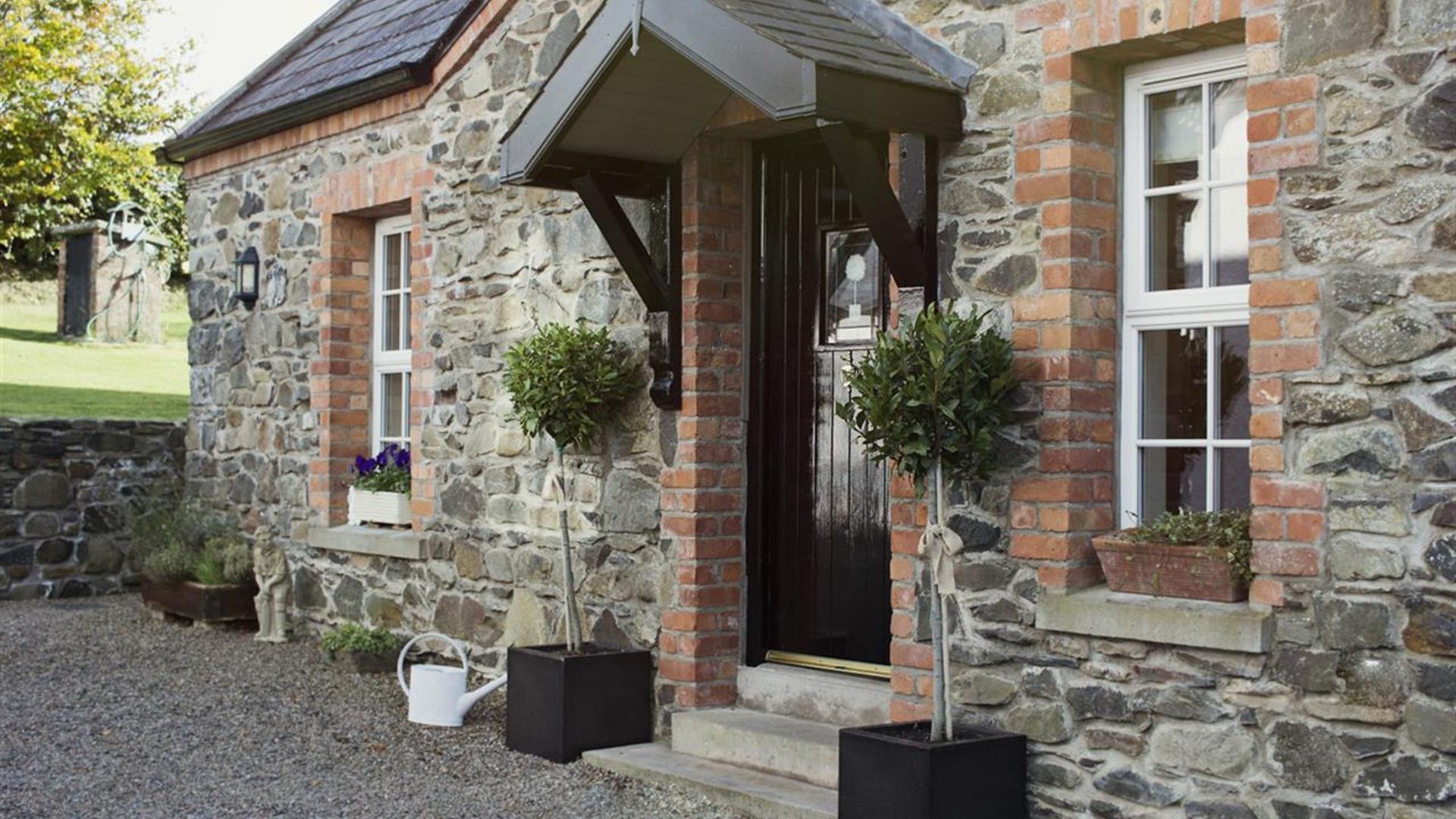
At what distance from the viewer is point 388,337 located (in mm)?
10195

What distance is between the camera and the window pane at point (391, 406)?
10.1 meters

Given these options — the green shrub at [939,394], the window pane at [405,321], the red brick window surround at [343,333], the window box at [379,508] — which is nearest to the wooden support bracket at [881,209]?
the green shrub at [939,394]

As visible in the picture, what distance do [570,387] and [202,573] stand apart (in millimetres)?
4490

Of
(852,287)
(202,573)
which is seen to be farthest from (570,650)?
(202,573)

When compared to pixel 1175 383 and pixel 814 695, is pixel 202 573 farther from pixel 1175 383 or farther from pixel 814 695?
pixel 1175 383

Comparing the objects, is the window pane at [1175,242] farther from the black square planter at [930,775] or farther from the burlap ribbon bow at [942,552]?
the black square planter at [930,775]

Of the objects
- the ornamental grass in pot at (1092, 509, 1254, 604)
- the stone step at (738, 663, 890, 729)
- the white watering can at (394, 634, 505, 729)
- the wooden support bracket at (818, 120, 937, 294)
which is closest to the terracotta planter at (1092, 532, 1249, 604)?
the ornamental grass in pot at (1092, 509, 1254, 604)

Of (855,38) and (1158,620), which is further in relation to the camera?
(855,38)

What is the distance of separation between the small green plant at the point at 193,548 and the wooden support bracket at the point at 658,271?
15.5 ft

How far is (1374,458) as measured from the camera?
4.59 m

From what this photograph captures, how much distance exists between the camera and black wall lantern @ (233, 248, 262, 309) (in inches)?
427

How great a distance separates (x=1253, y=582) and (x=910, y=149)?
2.02 meters

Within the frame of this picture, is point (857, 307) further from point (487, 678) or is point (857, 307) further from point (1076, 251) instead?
point (487, 678)

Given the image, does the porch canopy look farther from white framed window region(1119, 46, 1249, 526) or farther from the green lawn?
the green lawn
